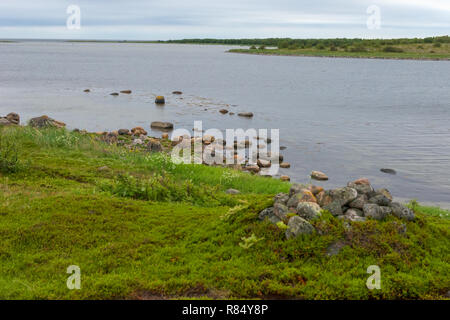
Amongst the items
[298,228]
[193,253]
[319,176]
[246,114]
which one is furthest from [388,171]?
[246,114]

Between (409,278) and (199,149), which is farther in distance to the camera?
(199,149)

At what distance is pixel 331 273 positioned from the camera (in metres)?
7.30

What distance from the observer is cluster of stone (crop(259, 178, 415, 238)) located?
8422mm

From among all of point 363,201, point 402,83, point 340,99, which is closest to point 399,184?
point 363,201

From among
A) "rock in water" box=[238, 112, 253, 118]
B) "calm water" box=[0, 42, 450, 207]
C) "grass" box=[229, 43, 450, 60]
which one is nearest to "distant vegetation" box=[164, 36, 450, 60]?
"grass" box=[229, 43, 450, 60]

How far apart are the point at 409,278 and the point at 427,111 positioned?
42.5 m

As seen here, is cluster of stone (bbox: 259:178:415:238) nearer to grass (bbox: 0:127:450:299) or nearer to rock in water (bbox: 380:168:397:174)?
grass (bbox: 0:127:450:299)

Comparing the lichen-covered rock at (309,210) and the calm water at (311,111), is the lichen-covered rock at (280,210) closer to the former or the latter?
the lichen-covered rock at (309,210)

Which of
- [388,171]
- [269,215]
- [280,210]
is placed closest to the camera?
[280,210]

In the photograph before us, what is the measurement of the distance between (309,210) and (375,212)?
1.29 meters

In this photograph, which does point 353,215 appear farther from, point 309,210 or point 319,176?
point 319,176

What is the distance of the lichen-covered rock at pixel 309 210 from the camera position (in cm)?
846

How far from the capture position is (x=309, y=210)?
337 inches

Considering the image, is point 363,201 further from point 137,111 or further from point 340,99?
point 340,99
